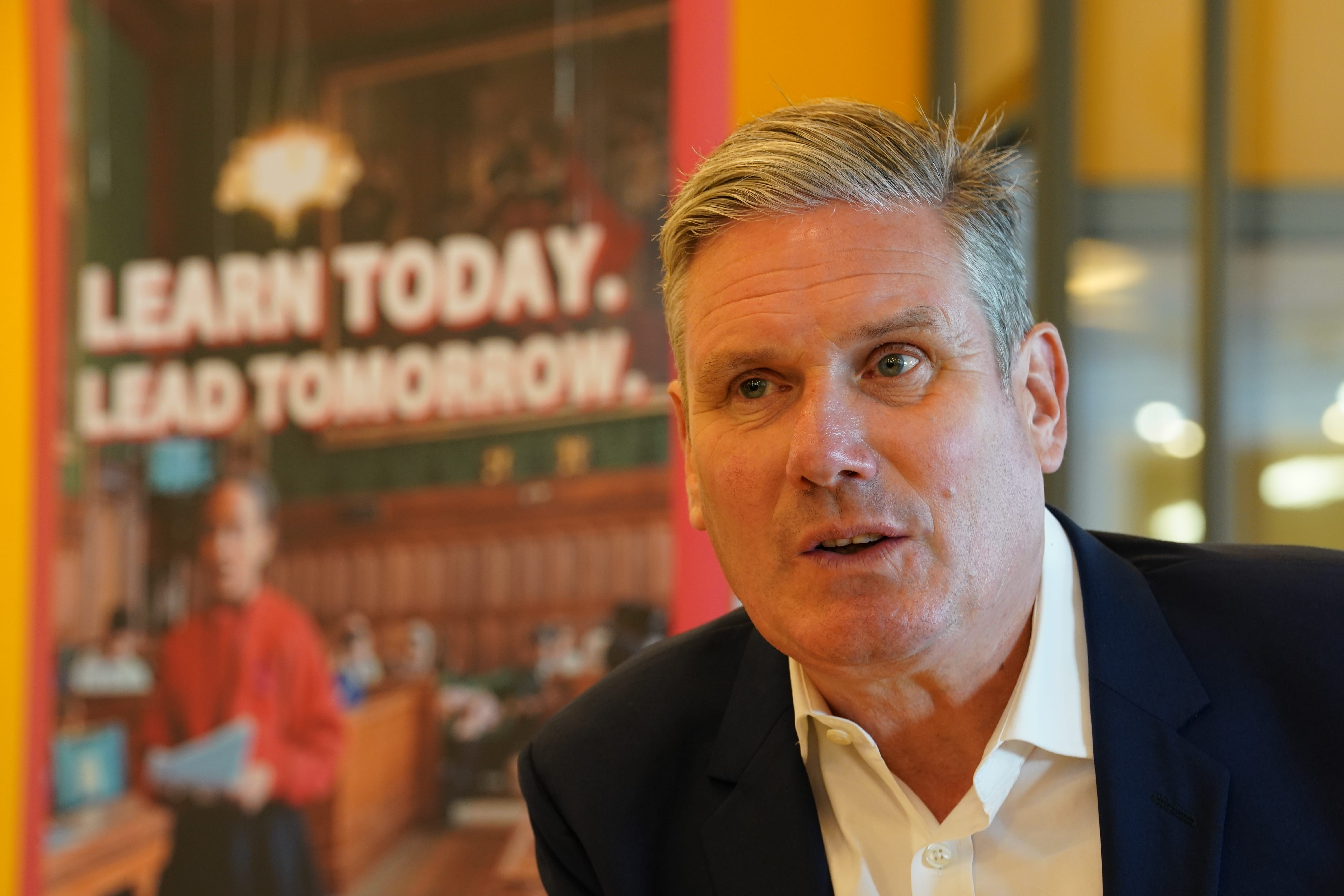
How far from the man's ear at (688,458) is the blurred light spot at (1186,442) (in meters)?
1.06

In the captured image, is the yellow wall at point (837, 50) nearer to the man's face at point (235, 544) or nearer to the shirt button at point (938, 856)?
the man's face at point (235, 544)

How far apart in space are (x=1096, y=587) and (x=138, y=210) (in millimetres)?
2935

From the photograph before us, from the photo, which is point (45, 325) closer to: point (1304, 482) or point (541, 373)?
point (541, 373)

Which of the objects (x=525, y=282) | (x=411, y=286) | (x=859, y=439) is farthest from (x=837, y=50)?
(x=859, y=439)

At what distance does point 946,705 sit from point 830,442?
340 mm

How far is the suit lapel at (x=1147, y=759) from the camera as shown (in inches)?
40.7

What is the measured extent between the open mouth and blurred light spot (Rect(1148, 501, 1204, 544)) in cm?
111

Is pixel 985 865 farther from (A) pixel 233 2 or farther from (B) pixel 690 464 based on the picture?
(A) pixel 233 2

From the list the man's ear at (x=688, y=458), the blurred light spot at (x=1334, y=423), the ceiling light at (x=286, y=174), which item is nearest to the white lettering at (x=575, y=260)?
the ceiling light at (x=286, y=174)

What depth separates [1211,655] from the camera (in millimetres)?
1160

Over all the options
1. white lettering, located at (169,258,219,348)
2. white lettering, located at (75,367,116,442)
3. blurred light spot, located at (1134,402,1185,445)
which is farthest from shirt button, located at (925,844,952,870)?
white lettering, located at (75,367,116,442)

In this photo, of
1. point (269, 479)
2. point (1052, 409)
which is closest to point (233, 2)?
point (269, 479)

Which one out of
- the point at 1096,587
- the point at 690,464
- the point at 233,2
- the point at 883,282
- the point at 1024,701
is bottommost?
the point at 1024,701

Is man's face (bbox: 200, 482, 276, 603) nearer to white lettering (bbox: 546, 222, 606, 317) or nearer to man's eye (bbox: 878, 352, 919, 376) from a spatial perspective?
white lettering (bbox: 546, 222, 606, 317)
